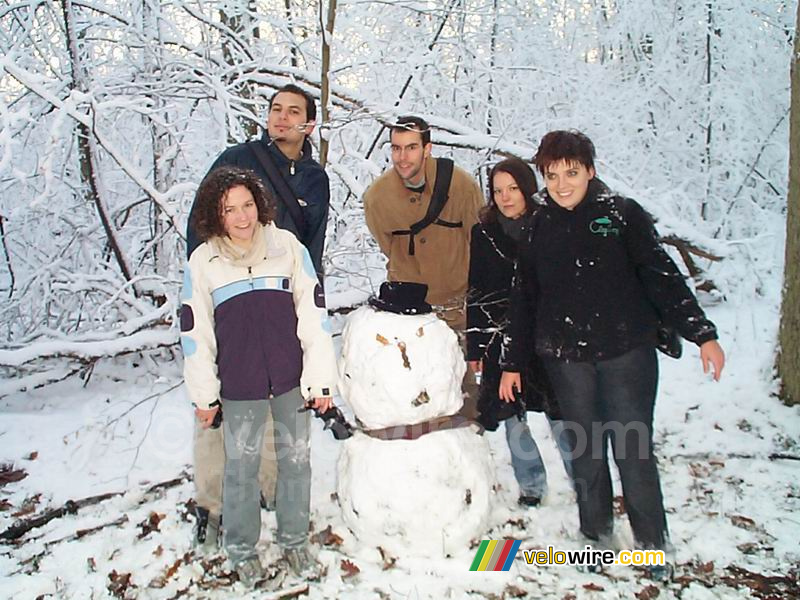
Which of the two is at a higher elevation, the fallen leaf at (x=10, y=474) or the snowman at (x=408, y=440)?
the snowman at (x=408, y=440)

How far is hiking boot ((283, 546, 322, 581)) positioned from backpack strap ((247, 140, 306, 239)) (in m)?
1.43

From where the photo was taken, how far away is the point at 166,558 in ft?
9.02

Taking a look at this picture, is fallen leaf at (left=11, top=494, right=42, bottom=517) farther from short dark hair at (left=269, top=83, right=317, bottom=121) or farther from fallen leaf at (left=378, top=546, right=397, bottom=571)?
short dark hair at (left=269, top=83, right=317, bottom=121)

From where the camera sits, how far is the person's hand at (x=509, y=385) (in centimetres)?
263

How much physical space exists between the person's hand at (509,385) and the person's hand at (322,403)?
0.74 metres

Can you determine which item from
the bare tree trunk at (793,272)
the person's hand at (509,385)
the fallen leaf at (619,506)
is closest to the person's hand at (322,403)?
the person's hand at (509,385)

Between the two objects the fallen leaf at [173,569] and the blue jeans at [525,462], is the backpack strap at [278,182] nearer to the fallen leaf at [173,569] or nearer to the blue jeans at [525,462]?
the blue jeans at [525,462]

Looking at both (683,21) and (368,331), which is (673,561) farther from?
(683,21)

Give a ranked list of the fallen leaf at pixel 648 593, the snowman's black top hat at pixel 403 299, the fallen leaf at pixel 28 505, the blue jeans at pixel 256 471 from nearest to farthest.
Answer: the fallen leaf at pixel 648 593
the blue jeans at pixel 256 471
the snowman's black top hat at pixel 403 299
the fallen leaf at pixel 28 505

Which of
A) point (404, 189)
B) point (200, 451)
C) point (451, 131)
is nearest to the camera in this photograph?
point (200, 451)

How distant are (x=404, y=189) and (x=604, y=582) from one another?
195 centimetres

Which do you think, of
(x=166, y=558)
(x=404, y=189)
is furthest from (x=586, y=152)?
(x=166, y=558)

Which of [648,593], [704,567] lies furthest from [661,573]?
[704,567]

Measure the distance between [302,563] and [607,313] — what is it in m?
1.61
